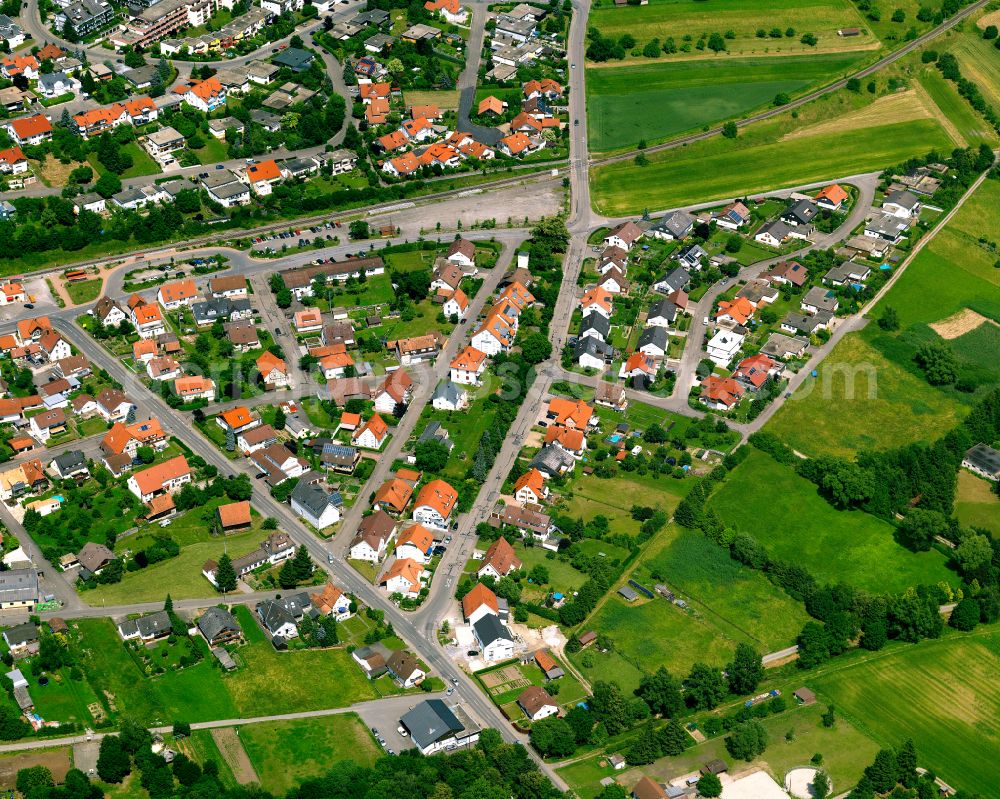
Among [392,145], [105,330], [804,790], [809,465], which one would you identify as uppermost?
[392,145]

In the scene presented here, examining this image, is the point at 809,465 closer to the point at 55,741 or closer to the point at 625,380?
the point at 625,380

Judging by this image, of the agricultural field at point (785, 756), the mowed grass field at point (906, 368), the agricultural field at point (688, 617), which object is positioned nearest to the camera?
the agricultural field at point (785, 756)

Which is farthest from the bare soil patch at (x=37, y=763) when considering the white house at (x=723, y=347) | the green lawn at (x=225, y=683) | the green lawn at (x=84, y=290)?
the white house at (x=723, y=347)

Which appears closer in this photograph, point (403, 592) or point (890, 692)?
point (890, 692)

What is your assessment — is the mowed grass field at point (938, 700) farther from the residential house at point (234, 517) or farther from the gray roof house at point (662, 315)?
the residential house at point (234, 517)

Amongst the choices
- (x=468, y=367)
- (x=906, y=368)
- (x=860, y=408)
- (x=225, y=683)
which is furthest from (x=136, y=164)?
(x=906, y=368)

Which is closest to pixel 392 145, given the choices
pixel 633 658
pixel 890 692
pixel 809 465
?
pixel 809 465
